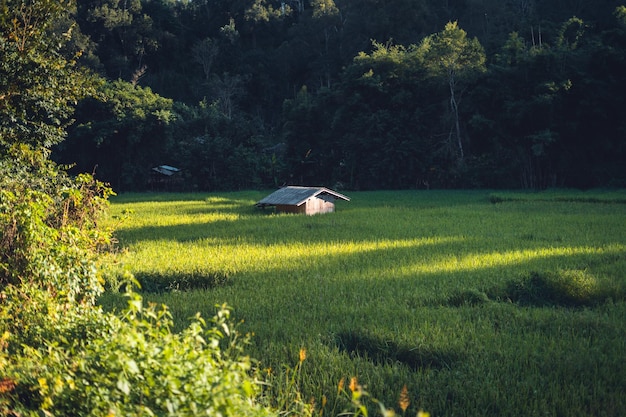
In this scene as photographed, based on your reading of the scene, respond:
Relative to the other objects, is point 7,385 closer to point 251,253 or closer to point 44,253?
point 44,253

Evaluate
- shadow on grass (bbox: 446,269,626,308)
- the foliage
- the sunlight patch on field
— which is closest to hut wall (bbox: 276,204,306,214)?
the sunlight patch on field

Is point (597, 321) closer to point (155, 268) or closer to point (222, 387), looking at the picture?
point (222, 387)

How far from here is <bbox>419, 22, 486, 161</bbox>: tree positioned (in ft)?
93.1

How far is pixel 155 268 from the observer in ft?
28.9

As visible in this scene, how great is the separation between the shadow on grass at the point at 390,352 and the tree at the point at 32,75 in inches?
315

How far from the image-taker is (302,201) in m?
17.8

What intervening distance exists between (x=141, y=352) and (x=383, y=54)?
30.2 m

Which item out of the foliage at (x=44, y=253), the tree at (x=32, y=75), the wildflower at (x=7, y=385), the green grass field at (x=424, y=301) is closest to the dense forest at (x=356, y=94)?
the green grass field at (x=424, y=301)

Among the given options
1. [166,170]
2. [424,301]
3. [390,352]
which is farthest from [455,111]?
[390,352]

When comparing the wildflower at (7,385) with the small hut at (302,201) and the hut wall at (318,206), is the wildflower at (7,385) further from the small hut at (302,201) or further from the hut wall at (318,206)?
the hut wall at (318,206)

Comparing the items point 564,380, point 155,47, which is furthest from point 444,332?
point 155,47

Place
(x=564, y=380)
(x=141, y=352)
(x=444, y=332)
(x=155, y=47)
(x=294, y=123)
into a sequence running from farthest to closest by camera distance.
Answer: (x=155, y=47), (x=294, y=123), (x=444, y=332), (x=564, y=380), (x=141, y=352)

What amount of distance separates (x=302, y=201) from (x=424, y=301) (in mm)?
11091

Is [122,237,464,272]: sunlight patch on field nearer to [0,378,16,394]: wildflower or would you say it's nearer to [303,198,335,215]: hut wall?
[0,378,16,394]: wildflower
